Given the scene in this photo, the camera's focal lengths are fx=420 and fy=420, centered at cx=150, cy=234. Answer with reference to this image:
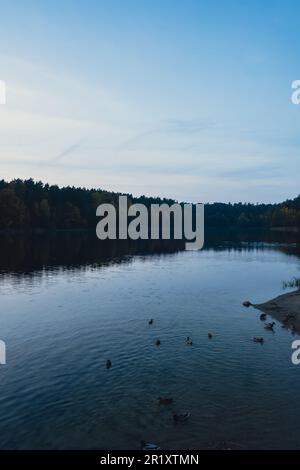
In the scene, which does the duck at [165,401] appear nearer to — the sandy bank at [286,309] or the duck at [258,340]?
the duck at [258,340]

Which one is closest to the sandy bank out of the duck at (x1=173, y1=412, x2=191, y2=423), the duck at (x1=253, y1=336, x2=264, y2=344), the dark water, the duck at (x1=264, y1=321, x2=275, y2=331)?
the duck at (x1=264, y1=321, x2=275, y2=331)

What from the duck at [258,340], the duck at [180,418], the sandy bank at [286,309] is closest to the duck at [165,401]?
the duck at [180,418]

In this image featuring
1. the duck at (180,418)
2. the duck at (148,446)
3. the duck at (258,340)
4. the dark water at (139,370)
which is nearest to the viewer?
the duck at (148,446)

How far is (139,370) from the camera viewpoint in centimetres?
2903

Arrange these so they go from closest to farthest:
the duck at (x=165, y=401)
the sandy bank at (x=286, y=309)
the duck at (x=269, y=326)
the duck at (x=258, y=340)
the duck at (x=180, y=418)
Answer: the duck at (x=180, y=418), the duck at (x=165, y=401), the duck at (x=258, y=340), the duck at (x=269, y=326), the sandy bank at (x=286, y=309)

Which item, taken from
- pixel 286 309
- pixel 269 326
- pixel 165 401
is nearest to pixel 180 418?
pixel 165 401

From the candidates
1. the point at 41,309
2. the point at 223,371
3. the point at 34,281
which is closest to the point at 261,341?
the point at 223,371

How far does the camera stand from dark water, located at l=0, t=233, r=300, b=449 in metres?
20.7

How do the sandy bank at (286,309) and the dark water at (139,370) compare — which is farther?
the sandy bank at (286,309)

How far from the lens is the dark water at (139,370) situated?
20672mm

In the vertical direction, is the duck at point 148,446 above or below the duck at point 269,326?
below
